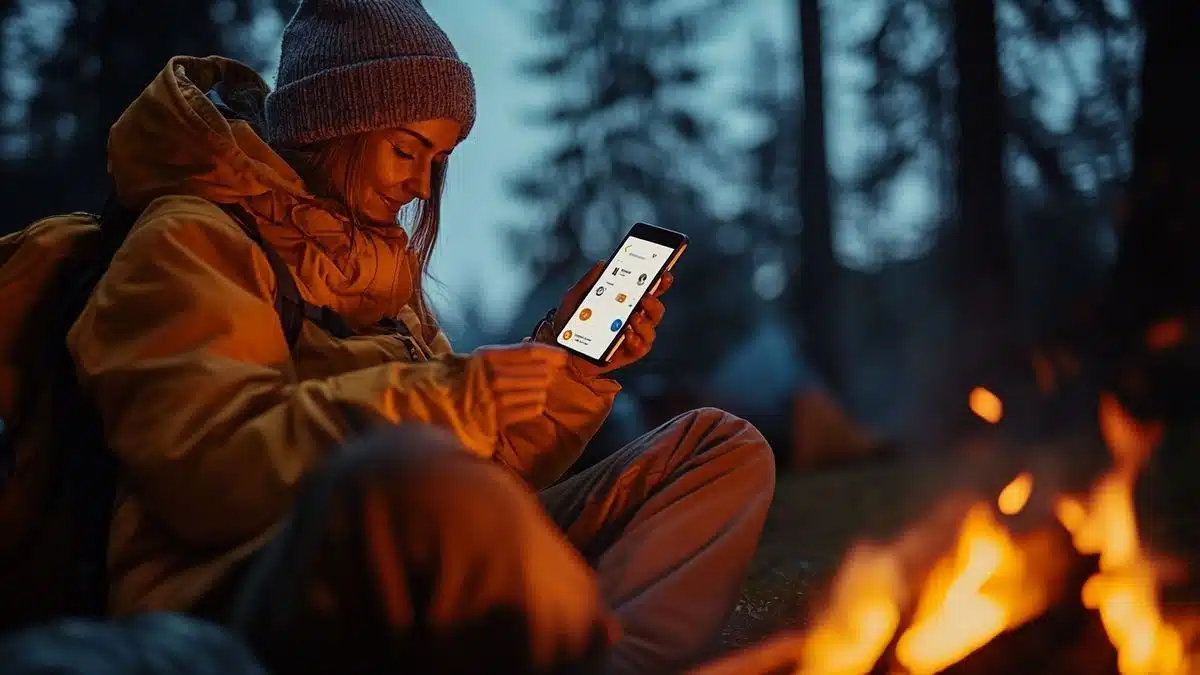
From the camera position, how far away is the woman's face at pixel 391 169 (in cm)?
233

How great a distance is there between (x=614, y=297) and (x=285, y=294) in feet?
2.39

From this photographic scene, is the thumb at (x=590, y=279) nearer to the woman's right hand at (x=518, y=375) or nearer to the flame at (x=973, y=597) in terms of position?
the woman's right hand at (x=518, y=375)

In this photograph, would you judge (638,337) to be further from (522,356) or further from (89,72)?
(89,72)

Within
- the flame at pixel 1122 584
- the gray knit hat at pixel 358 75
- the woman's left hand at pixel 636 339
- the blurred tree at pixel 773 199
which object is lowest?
the blurred tree at pixel 773 199

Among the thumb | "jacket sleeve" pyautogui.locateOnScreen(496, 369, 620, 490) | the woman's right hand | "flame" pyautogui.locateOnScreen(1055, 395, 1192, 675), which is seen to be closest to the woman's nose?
the thumb

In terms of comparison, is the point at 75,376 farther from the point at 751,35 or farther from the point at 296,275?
the point at 751,35

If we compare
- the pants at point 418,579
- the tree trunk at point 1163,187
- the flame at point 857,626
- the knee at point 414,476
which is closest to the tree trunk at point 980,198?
the tree trunk at point 1163,187

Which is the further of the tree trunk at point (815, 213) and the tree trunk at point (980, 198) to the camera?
the tree trunk at point (815, 213)

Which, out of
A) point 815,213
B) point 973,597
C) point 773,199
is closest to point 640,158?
point 773,199

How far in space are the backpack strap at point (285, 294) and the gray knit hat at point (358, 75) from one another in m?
0.28

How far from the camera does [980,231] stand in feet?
27.7

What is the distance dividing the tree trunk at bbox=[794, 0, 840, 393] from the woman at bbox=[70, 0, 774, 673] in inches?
391

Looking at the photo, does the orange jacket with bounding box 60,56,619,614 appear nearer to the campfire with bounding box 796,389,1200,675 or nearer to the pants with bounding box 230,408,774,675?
the pants with bounding box 230,408,774,675

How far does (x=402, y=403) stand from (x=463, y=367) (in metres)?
0.12
